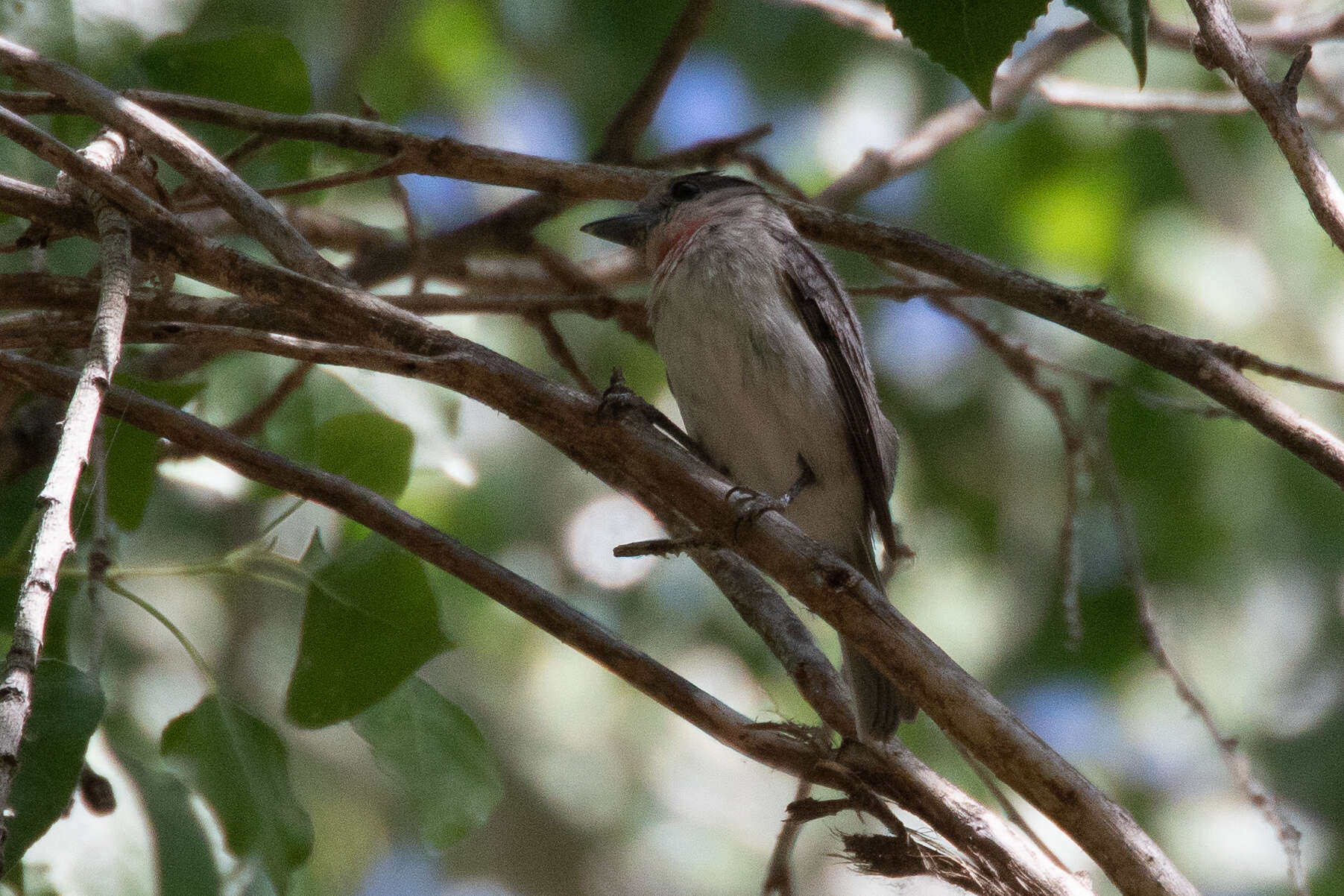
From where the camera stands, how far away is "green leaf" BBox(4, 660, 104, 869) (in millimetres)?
2381

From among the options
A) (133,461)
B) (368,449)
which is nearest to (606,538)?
(368,449)

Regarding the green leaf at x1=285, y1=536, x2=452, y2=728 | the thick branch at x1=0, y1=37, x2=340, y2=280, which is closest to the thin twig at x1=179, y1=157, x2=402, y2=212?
the thick branch at x1=0, y1=37, x2=340, y2=280

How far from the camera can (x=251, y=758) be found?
3102mm

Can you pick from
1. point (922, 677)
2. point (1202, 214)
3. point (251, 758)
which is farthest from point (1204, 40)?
point (1202, 214)

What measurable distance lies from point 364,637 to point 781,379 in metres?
1.62

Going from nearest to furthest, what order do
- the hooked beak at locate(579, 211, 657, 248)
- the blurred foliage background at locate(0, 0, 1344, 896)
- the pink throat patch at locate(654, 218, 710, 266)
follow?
the pink throat patch at locate(654, 218, 710, 266), the hooked beak at locate(579, 211, 657, 248), the blurred foliage background at locate(0, 0, 1344, 896)

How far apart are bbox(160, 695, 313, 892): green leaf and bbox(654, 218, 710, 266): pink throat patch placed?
2.26 metres

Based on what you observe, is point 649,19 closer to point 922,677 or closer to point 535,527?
point 535,527

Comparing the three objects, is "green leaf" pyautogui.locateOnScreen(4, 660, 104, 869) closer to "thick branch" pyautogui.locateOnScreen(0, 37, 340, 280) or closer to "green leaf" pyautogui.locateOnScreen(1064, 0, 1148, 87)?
"thick branch" pyautogui.locateOnScreen(0, 37, 340, 280)

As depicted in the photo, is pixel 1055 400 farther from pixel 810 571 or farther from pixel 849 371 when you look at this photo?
pixel 810 571

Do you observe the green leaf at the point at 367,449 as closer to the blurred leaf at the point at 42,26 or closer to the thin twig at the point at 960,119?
the blurred leaf at the point at 42,26

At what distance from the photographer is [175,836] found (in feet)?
10.9

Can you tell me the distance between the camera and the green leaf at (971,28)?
97.0 inches

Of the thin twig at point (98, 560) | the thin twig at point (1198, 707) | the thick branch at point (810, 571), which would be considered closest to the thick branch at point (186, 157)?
the thick branch at point (810, 571)
